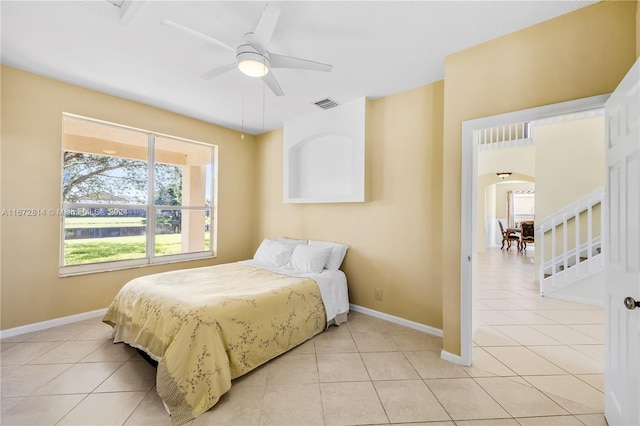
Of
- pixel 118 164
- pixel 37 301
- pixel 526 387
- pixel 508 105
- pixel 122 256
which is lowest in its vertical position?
pixel 526 387

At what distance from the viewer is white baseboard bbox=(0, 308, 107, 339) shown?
257 centimetres

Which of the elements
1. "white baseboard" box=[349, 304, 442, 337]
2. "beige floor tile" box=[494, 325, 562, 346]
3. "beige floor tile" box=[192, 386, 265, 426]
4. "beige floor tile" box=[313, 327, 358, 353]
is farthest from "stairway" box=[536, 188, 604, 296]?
"beige floor tile" box=[192, 386, 265, 426]

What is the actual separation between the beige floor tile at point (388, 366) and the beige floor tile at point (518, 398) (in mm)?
521

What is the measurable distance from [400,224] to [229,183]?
9.62 ft

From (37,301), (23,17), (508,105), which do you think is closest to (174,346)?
(37,301)

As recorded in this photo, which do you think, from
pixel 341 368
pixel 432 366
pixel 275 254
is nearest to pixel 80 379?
pixel 341 368

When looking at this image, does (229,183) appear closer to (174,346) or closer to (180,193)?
(180,193)

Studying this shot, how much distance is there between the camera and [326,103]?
11.0 feet

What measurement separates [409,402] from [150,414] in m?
1.70

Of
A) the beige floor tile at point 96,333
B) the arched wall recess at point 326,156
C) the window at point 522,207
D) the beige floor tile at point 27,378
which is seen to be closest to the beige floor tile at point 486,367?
the arched wall recess at point 326,156

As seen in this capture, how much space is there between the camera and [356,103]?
3.26m

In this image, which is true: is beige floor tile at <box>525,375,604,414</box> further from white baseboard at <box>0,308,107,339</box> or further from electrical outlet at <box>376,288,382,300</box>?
white baseboard at <box>0,308,107,339</box>

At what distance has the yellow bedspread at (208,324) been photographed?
1.71 metres

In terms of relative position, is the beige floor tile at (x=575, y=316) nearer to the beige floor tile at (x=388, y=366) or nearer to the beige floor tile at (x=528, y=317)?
the beige floor tile at (x=528, y=317)
